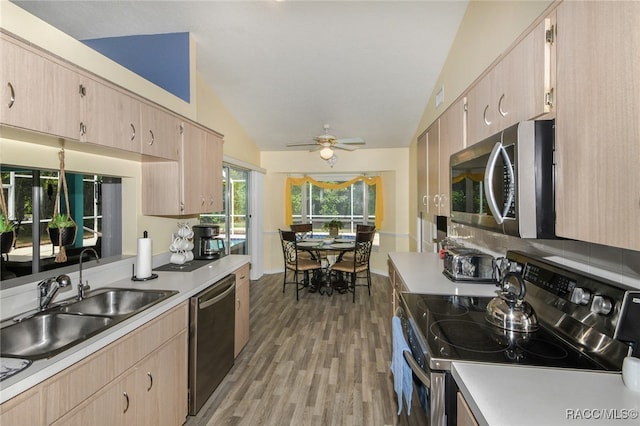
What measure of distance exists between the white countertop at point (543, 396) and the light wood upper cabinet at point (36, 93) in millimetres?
1947

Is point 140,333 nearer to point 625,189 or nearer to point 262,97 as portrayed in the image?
point 625,189

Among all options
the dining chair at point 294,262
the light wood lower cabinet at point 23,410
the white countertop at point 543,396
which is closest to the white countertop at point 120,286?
the light wood lower cabinet at point 23,410

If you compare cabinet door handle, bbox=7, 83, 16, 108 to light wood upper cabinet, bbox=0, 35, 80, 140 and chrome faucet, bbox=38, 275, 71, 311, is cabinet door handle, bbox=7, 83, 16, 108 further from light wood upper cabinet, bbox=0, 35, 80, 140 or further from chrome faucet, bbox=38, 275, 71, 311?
chrome faucet, bbox=38, 275, 71, 311

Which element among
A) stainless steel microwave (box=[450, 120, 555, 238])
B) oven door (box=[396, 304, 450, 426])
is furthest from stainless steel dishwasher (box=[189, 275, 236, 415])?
stainless steel microwave (box=[450, 120, 555, 238])

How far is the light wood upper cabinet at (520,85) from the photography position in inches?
42.0

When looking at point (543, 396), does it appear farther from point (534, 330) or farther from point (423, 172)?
point (423, 172)

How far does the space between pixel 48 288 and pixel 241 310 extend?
158 centimetres

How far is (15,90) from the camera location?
4.19 feet

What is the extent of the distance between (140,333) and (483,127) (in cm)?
204

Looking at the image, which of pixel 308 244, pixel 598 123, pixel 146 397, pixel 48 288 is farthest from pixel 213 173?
pixel 598 123

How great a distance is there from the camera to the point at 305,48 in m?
3.36

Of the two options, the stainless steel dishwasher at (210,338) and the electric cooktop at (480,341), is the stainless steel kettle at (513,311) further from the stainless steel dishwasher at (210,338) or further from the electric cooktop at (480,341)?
the stainless steel dishwasher at (210,338)

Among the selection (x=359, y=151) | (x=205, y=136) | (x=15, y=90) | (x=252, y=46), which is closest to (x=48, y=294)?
(x=15, y=90)

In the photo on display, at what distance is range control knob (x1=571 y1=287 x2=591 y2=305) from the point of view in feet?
3.74
